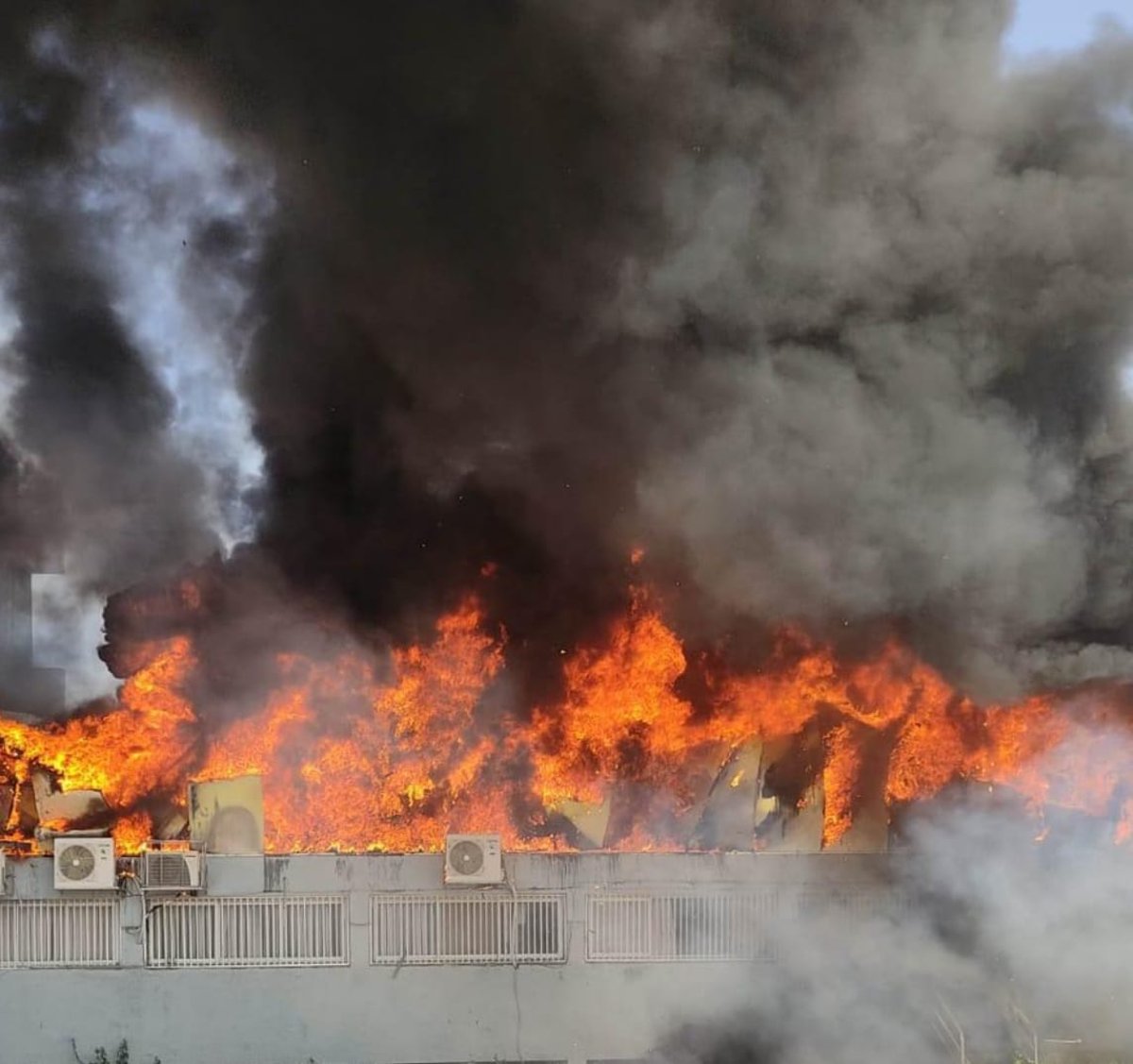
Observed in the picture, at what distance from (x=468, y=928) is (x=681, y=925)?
277 cm

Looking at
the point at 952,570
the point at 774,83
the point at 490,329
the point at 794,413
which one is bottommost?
the point at 952,570

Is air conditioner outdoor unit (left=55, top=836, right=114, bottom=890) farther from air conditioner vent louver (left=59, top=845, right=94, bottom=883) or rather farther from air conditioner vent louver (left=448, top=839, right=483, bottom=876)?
air conditioner vent louver (left=448, top=839, right=483, bottom=876)

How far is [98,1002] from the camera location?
55.9ft

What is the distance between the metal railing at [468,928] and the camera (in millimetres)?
17266

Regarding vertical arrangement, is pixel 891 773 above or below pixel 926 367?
below

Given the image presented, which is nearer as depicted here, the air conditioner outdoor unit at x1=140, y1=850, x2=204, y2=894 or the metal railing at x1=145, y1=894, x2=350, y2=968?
the air conditioner outdoor unit at x1=140, y1=850, x2=204, y2=894

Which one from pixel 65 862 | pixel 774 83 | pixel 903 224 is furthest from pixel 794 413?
pixel 65 862

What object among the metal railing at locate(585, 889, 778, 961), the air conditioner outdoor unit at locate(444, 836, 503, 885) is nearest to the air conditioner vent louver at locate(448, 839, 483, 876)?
the air conditioner outdoor unit at locate(444, 836, 503, 885)

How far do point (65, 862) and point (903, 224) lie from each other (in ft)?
45.7

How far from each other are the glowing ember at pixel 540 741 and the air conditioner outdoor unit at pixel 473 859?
219 cm

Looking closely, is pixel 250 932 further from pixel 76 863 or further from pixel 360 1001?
pixel 76 863

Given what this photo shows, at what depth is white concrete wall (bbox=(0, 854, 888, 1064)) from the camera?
17.0 meters

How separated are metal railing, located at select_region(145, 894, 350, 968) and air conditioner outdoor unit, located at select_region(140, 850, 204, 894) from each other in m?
0.41

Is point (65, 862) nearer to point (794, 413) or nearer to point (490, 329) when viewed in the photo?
point (490, 329)
